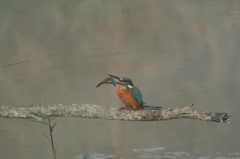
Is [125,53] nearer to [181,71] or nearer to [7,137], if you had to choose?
[181,71]

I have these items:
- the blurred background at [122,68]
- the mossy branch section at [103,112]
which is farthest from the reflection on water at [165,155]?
the mossy branch section at [103,112]

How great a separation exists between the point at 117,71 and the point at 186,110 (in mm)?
2904

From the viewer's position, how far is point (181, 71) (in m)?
5.69

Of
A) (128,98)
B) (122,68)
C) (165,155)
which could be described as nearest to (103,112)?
(128,98)

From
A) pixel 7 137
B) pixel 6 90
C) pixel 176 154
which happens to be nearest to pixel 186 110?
pixel 176 154

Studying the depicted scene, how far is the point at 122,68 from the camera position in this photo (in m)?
5.70

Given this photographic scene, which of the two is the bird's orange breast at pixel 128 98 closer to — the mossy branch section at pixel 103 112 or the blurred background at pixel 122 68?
the mossy branch section at pixel 103 112

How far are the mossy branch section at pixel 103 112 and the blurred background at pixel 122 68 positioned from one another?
1.36 m

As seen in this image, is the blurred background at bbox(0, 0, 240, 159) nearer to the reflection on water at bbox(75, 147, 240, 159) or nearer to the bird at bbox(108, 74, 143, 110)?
the reflection on water at bbox(75, 147, 240, 159)

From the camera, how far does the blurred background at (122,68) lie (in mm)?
4621

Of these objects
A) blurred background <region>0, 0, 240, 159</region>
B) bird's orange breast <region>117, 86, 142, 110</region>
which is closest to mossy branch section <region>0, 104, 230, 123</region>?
bird's orange breast <region>117, 86, 142, 110</region>

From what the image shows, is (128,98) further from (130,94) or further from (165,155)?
(165,155)

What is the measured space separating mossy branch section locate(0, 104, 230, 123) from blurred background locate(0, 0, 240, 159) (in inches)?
53.5

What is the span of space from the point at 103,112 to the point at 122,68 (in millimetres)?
2661
